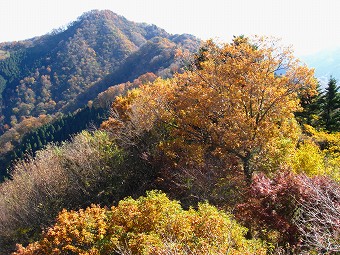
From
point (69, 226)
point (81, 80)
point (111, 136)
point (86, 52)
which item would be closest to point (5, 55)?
point (86, 52)

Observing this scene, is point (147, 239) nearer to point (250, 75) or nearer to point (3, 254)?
point (250, 75)

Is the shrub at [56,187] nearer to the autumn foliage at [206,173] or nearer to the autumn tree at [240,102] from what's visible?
the autumn foliage at [206,173]

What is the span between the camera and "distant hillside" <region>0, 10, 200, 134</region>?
433 ft

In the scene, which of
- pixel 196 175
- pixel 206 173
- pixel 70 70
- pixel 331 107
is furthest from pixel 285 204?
pixel 70 70

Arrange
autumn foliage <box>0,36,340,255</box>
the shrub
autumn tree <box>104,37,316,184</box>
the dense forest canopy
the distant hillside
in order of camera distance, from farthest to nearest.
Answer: the distant hillside → the shrub → autumn tree <box>104,37,316,184</box> → the dense forest canopy → autumn foliage <box>0,36,340,255</box>

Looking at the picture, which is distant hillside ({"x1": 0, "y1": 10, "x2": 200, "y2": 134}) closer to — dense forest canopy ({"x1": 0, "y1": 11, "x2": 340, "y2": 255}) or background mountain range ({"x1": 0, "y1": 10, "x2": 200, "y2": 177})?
background mountain range ({"x1": 0, "y1": 10, "x2": 200, "y2": 177})

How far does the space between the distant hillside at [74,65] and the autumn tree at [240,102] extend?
321 feet

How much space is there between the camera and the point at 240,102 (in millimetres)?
14656

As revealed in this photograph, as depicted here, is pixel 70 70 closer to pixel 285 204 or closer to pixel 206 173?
pixel 206 173

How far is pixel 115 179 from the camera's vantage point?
58.1ft

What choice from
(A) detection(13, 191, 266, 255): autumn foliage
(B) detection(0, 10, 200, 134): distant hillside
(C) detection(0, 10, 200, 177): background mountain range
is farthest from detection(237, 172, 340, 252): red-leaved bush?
(B) detection(0, 10, 200, 134): distant hillside

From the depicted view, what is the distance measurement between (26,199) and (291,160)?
14090 mm

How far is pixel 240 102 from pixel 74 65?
15702cm

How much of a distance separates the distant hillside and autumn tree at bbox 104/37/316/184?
321ft
